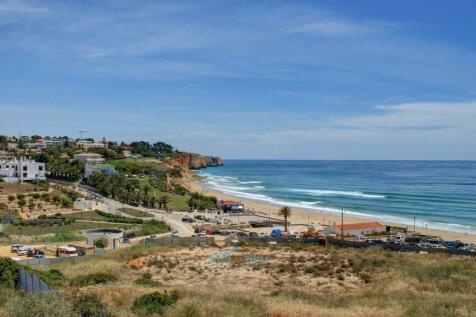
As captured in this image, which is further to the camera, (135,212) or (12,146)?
(12,146)

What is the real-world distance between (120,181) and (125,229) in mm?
30316

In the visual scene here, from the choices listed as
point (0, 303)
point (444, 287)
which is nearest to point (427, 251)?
point (444, 287)

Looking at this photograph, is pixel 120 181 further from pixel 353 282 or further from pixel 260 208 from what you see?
pixel 353 282

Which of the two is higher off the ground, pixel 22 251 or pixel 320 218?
pixel 22 251

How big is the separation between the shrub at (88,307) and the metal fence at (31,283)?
8.28ft

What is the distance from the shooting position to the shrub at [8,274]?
19.7 metres

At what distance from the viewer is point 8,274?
66.5 feet

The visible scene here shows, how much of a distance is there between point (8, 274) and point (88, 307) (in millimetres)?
8265

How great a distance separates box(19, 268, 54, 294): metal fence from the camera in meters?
17.0

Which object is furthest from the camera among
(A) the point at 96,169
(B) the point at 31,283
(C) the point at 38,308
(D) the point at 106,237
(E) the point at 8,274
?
(A) the point at 96,169

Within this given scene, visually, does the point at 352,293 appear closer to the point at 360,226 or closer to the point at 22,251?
the point at 22,251

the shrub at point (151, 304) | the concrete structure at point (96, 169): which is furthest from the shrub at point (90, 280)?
the concrete structure at point (96, 169)

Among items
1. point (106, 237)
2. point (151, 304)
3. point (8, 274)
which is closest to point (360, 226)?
point (106, 237)

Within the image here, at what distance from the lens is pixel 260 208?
80188 millimetres
